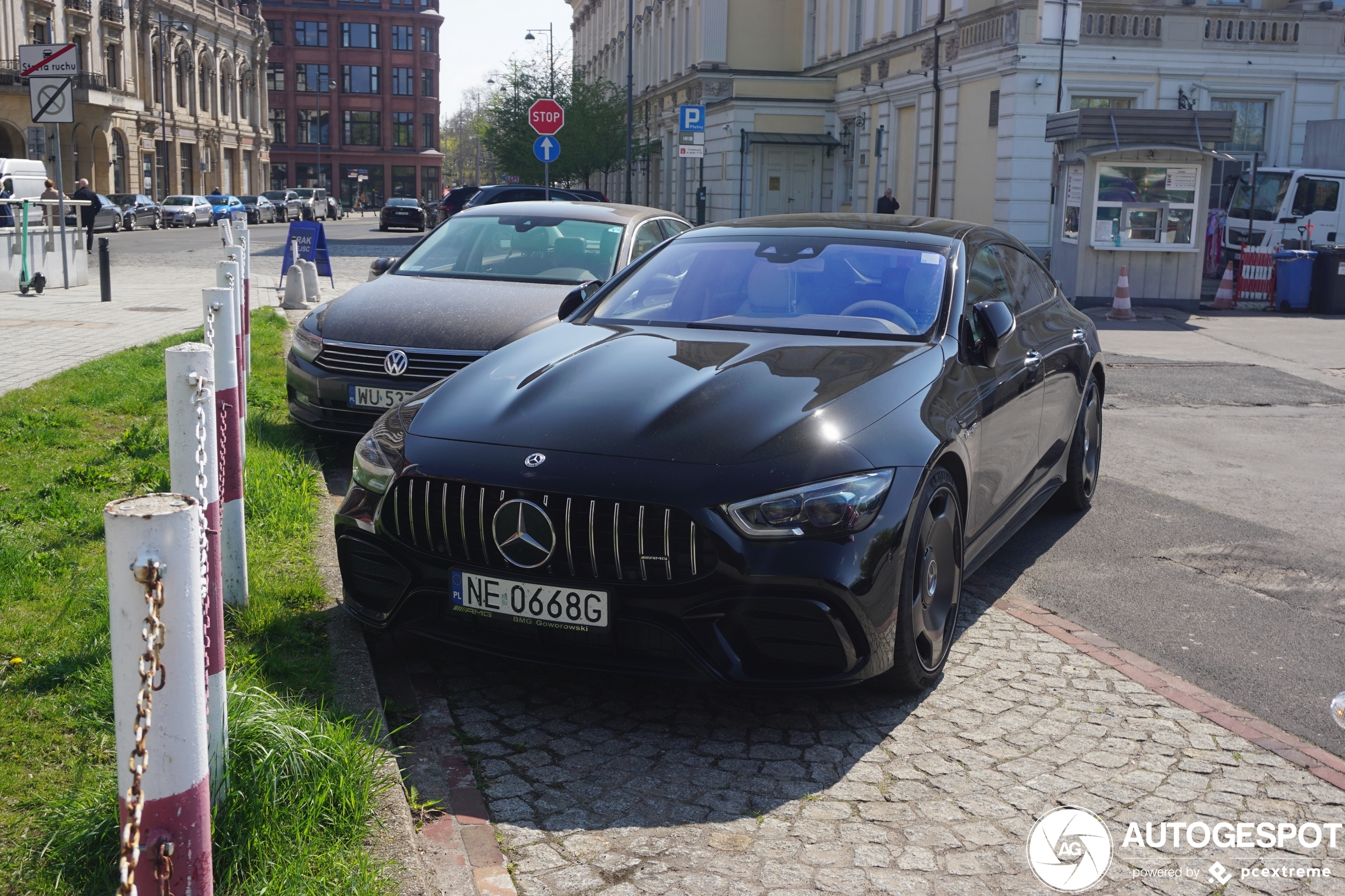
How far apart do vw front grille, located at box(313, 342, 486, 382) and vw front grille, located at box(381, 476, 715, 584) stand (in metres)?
3.45

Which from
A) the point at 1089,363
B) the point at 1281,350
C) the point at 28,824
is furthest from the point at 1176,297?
the point at 28,824

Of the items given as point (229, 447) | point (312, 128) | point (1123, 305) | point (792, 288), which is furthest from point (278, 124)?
point (229, 447)

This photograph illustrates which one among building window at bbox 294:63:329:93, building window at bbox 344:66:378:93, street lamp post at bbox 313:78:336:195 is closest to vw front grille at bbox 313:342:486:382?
street lamp post at bbox 313:78:336:195

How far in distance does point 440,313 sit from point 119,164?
64.9 m

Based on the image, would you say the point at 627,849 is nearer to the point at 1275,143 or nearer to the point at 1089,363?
the point at 1089,363

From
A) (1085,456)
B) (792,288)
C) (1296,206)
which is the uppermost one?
(1296,206)

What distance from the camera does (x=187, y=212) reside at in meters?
57.4

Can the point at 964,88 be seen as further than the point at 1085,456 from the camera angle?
Yes

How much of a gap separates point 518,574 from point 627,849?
0.93 m

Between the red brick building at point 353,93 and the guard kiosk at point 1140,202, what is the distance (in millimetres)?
93381

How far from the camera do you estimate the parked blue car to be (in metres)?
60.4

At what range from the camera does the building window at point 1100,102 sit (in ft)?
89.7

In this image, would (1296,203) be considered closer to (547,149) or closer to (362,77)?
(547,149)

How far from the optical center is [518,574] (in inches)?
152
